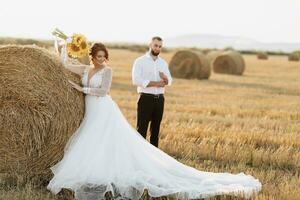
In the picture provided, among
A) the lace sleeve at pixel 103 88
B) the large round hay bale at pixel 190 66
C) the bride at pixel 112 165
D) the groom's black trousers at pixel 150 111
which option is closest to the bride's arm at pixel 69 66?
the bride at pixel 112 165

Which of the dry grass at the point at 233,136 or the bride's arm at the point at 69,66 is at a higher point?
the bride's arm at the point at 69,66

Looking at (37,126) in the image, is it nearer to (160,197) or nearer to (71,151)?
(71,151)

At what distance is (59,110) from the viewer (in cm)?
698

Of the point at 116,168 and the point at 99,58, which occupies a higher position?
the point at 99,58

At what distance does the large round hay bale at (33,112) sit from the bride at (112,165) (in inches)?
6.5

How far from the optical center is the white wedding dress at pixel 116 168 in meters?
6.55

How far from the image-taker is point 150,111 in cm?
879

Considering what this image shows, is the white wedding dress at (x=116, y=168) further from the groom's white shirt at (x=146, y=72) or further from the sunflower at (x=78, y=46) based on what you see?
the groom's white shirt at (x=146, y=72)

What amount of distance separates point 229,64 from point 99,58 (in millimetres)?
22896

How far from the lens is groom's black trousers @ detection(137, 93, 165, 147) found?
874 cm

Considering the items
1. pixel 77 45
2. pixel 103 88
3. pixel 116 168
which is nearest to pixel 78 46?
pixel 77 45

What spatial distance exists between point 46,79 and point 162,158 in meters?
1.67

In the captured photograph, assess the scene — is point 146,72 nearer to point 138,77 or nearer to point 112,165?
point 138,77

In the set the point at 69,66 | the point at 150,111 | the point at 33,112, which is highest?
the point at 69,66
